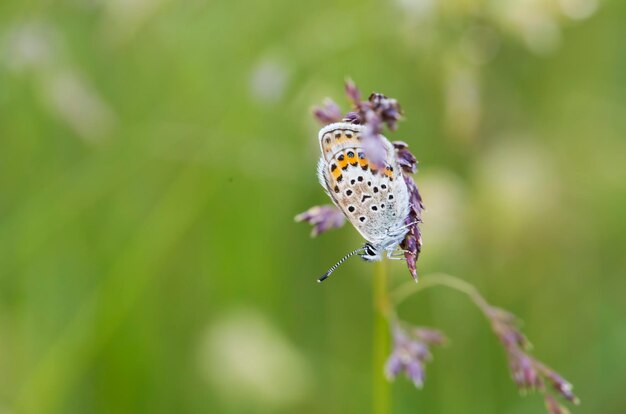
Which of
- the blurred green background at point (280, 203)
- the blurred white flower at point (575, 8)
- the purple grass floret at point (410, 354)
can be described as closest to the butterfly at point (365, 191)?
the purple grass floret at point (410, 354)

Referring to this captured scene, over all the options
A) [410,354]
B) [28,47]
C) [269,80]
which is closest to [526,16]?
[269,80]

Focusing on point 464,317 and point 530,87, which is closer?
point 464,317

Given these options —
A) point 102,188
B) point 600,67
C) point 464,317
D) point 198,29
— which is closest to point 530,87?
point 600,67

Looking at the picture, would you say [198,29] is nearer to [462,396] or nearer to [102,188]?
[102,188]

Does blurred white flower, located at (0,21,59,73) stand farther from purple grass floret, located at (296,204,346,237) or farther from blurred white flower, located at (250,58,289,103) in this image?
purple grass floret, located at (296,204,346,237)

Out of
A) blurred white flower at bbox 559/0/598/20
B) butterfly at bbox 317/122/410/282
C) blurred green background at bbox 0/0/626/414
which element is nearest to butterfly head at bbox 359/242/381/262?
butterfly at bbox 317/122/410/282

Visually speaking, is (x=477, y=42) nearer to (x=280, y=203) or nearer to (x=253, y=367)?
(x=280, y=203)
